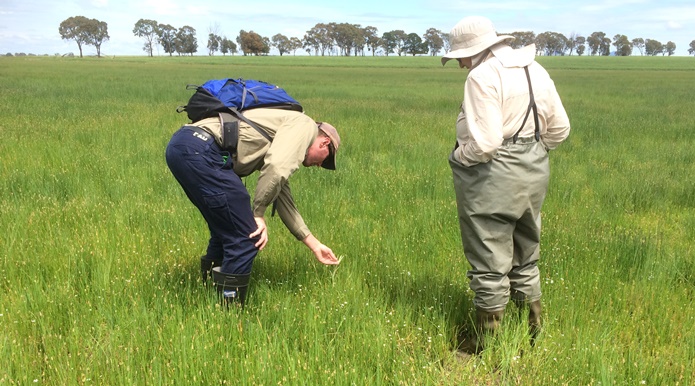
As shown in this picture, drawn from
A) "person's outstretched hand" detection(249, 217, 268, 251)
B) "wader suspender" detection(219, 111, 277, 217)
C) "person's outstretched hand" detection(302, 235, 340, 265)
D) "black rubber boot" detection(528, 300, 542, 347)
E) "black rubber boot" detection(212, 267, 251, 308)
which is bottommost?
"black rubber boot" detection(528, 300, 542, 347)

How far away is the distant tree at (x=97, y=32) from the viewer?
517 feet

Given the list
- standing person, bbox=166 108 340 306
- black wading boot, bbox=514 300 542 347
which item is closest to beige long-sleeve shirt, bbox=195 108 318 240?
standing person, bbox=166 108 340 306

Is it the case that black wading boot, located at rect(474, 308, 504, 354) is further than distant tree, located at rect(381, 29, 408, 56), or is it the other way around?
distant tree, located at rect(381, 29, 408, 56)

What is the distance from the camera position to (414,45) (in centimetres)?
17775

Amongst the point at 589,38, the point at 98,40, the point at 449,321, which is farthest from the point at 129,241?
the point at 589,38

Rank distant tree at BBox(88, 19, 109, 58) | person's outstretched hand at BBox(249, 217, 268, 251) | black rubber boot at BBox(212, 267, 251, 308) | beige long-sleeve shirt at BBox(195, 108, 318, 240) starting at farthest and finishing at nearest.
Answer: distant tree at BBox(88, 19, 109, 58) → black rubber boot at BBox(212, 267, 251, 308) → person's outstretched hand at BBox(249, 217, 268, 251) → beige long-sleeve shirt at BBox(195, 108, 318, 240)

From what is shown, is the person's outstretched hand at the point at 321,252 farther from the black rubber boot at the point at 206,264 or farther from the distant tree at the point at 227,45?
the distant tree at the point at 227,45

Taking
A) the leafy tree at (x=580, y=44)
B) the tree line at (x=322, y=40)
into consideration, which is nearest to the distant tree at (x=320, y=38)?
the tree line at (x=322, y=40)

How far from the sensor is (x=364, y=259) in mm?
4508

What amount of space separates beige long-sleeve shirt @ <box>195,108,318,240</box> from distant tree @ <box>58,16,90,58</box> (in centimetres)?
17929

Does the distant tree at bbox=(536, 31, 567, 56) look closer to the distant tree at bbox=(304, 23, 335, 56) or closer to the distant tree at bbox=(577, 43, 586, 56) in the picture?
the distant tree at bbox=(577, 43, 586, 56)

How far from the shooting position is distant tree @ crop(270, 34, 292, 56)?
184750mm

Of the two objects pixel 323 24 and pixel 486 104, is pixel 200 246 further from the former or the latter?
pixel 323 24

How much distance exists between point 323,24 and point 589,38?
96.2 meters
